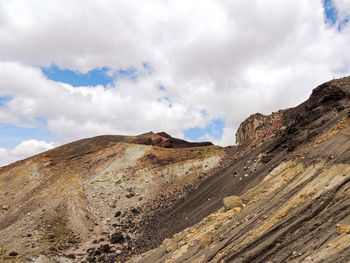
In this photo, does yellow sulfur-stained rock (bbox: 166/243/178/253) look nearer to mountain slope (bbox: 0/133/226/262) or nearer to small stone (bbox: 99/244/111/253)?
mountain slope (bbox: 0/133/226/262)

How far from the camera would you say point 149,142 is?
152 feet

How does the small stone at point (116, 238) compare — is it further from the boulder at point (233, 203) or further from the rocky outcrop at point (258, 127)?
the rocky outcrop at point (258, 127)

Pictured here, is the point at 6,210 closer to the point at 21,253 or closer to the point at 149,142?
the point at 21,253

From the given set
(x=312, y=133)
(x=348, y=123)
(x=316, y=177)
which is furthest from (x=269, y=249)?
(x=312, y=133)

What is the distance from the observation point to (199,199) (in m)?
20.8

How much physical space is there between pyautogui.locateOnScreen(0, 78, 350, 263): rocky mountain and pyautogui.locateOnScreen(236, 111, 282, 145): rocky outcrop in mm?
161

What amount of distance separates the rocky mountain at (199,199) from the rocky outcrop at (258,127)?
16 cm

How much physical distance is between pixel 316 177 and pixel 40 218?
75.5 feet

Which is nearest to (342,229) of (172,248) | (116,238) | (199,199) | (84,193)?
(172,248)

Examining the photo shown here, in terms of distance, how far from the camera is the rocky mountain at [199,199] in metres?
7.82

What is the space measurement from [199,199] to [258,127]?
526 inches

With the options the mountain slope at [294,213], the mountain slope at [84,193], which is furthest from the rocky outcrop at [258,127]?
the mountain slope at [294,213]

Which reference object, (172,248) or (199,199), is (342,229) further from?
(199,199)

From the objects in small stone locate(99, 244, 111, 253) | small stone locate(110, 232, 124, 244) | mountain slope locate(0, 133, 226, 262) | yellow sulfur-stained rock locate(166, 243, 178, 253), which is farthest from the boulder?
small stone locate(110, 232, 124, 244)
